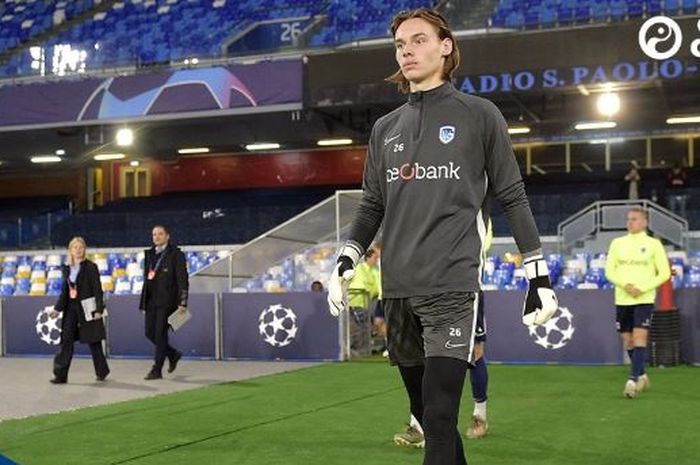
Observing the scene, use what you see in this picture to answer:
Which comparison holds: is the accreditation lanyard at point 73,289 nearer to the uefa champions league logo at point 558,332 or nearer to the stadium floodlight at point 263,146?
the uefa champions league logo at point 558,332

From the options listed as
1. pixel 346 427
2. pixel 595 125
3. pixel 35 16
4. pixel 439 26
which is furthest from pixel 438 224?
pixel 35 16

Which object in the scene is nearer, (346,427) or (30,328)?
(346,427)

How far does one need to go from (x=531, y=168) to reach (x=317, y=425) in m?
21.8

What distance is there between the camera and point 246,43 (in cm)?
2367

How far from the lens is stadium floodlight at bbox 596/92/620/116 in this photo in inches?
898

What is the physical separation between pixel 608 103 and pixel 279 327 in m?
10.1

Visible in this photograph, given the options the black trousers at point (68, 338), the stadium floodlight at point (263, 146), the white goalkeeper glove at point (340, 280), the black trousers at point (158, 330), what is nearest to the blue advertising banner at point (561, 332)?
the black trousers at point (158, 330)

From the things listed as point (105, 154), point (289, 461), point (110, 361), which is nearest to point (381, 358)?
point (110, 361)

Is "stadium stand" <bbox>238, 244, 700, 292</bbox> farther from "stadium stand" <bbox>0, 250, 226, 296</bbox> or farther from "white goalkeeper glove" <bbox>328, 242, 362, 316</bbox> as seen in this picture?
"white goalkeeper glove" <bbox>328, 242, 362, 316</bbox>

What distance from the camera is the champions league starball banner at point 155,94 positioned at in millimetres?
22672

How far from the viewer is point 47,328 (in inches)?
717

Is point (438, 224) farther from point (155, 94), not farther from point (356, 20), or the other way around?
point (155, 94)

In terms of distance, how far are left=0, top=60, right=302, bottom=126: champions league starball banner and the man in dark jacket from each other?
9304 mm

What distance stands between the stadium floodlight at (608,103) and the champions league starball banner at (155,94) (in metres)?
6.41
